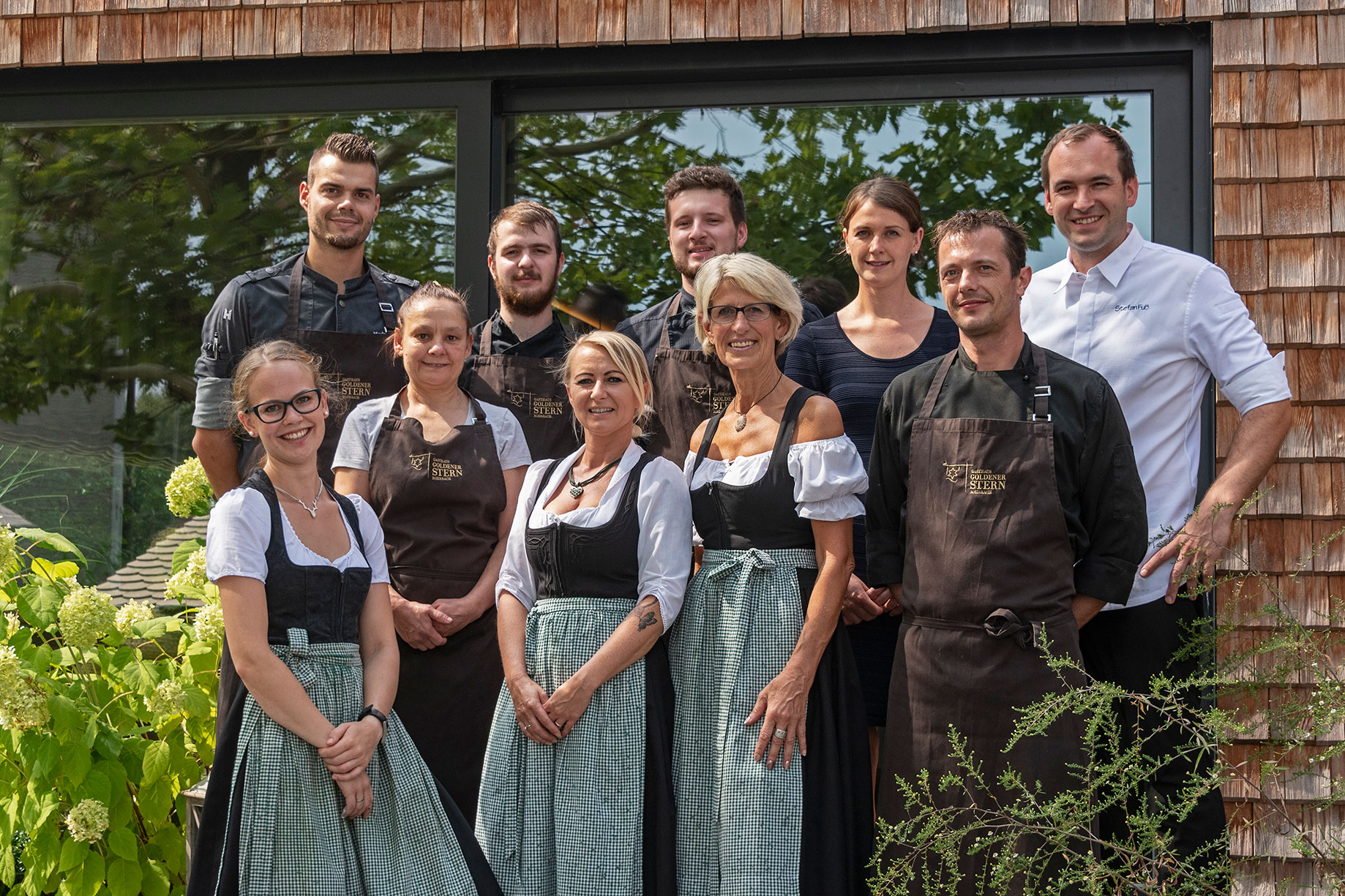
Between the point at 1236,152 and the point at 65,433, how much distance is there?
13.9 ft

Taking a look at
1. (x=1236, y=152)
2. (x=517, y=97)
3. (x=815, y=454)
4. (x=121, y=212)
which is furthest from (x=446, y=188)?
(x=1236, y=152)

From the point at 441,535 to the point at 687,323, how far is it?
0.98 meters

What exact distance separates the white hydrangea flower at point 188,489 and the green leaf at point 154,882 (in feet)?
3.57

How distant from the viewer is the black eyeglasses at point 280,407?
2598 mm

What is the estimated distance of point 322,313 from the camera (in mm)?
3514

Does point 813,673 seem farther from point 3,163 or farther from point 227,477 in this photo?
point 3,163

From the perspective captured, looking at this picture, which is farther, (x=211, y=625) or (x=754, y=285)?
(x=211, y=625)

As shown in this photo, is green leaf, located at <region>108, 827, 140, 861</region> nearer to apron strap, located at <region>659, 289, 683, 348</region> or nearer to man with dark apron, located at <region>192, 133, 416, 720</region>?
man with dark apron, located at <region>192, 133, 416, 720</region>

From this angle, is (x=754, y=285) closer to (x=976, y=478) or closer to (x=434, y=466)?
(x=976, y=478)

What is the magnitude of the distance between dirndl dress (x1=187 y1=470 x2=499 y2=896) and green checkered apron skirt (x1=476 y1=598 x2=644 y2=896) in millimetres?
138

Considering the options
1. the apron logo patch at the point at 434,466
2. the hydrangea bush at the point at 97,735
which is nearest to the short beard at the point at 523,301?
the apron logo patch at the point at 434,466

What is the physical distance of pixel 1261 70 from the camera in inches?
143

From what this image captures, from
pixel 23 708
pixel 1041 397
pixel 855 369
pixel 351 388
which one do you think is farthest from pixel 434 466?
pixel 1041 397

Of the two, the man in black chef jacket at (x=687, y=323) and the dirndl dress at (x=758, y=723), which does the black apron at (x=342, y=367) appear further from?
the dirndl dress at (x=758, y=723)
